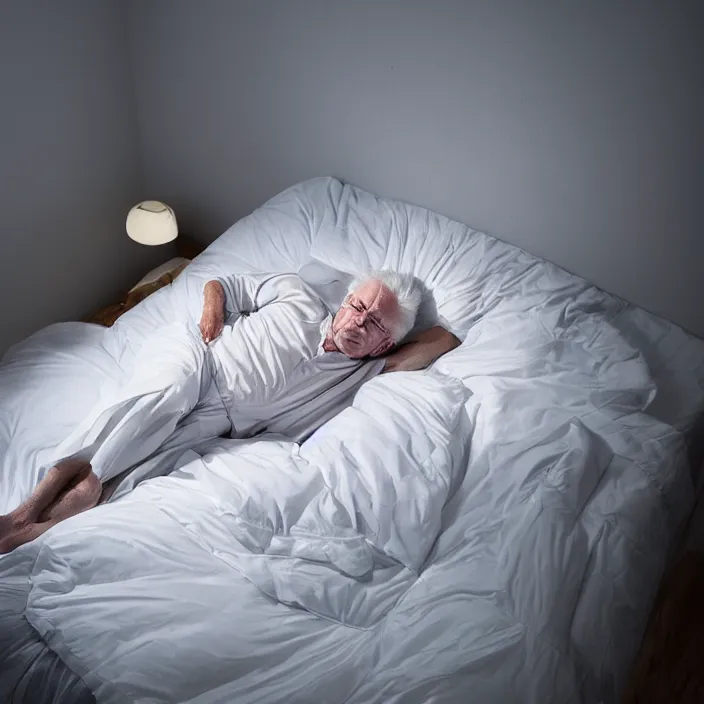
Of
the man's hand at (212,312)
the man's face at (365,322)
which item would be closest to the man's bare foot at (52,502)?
the man's hand at (212,312)

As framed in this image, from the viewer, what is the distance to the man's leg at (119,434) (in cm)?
149

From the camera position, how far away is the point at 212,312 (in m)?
1.92

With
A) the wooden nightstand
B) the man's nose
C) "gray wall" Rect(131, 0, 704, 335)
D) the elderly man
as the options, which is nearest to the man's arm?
the elderly man

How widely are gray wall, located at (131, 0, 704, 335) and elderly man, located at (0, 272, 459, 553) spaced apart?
1.49ft

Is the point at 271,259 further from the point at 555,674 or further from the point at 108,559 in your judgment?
the point at 555,674

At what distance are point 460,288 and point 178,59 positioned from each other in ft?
4.36

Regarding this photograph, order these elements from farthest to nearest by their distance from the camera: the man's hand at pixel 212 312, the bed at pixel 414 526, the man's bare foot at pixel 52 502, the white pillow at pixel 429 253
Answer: the white pillow at pixel 429 253 → the man's hand at pixel 212 312 → the man's bare foot at pixel 52 502 → the bed at pixel 414 526

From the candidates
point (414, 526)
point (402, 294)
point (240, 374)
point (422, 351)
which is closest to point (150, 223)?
point (240, 374)

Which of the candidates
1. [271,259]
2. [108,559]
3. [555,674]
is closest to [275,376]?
[271,259]

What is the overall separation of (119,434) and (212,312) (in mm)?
471

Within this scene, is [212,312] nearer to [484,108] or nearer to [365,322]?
[365,322]

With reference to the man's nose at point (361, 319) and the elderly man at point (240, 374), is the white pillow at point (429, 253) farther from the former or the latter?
the man's nose at point (361, 319)

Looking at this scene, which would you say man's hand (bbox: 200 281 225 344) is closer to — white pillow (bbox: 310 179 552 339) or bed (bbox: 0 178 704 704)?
bed (bbox: 0 178 704 704)

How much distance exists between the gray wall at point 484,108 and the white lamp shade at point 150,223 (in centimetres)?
37
